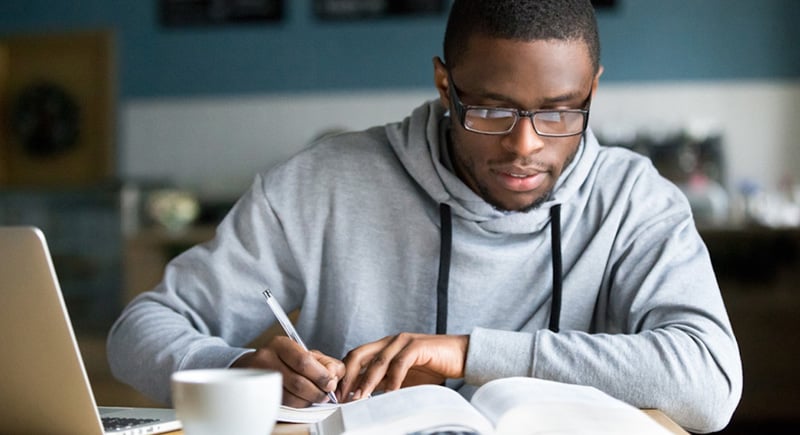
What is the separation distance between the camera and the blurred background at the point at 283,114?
392 cm

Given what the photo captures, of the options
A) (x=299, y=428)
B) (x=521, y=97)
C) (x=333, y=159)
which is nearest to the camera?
(x=299, y=428)

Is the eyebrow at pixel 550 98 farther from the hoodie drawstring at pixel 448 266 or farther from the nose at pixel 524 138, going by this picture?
the hoodie drawstring at pixel 448 266

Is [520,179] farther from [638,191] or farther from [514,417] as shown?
[514,417]

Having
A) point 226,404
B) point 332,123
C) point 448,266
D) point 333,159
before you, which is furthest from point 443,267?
point 332,123

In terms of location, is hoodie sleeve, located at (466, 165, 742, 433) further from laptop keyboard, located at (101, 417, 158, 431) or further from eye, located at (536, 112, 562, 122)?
Answer: laptop keyboard, located at (101, 417, 158, 431)

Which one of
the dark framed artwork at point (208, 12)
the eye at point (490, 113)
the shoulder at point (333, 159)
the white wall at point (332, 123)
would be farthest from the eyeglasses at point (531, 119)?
the dark framed artwork at point (208, 12)

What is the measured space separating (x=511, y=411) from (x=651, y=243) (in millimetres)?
628

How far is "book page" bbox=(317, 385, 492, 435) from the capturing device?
32.7 inches

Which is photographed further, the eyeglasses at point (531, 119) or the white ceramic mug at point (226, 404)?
the eyeglasses at point (531, 119)

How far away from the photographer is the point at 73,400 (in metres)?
0.87

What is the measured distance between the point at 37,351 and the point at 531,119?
68 cm

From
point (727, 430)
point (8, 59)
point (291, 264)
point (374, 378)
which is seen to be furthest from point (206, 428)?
point (8, 59)

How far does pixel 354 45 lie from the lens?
482 centimetres

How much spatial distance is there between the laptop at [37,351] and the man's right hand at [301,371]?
0.21 metres
